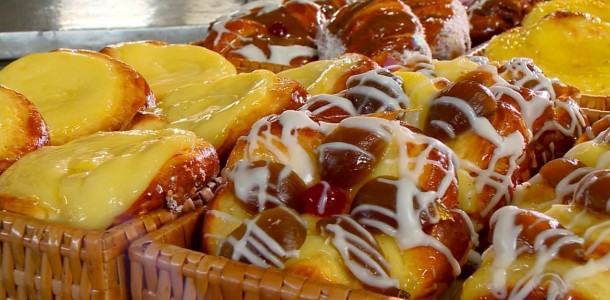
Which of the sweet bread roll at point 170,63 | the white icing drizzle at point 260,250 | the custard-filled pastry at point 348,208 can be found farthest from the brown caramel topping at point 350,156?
the sweet bread roll at point 170,63

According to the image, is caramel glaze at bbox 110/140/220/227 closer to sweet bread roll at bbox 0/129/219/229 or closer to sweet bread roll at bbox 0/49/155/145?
sweet bread roll at bbox 0/129/219/229

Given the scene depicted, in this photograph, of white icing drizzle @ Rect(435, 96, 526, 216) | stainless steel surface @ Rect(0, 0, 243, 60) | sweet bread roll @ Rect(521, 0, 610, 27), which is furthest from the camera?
stainless steel surface @ Rect(0, 0, 243, 60)

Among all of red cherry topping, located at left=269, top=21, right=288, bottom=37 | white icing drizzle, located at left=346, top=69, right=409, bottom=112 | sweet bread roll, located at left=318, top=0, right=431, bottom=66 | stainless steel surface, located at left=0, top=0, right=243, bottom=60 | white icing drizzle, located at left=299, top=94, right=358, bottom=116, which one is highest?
white icing drizzle, located at left=346, top=69, right=409, bottom=112

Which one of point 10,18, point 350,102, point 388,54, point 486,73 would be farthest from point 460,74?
point 10,18

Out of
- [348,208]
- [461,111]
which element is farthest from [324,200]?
[461,111]

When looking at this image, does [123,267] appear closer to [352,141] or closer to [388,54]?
[352,141]

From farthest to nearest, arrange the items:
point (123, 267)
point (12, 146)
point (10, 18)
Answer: point (10, 18) < point (12, 146) < point (123, 267)

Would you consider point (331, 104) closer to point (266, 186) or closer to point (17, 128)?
point (266, 186)

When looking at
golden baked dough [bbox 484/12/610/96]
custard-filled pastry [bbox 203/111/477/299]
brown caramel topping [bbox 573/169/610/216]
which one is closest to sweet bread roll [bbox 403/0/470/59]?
golden baked dough [bbox 484/12/610/96]
